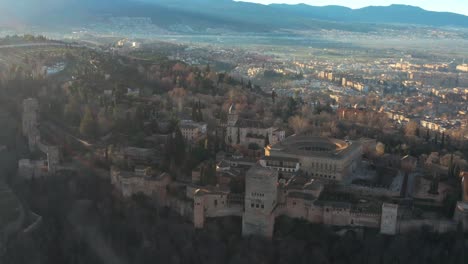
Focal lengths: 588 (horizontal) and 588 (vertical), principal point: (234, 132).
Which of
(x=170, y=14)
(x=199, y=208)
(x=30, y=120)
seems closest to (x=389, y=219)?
(x=199, y=208)

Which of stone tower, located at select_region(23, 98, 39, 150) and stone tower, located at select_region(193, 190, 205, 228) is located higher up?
stone tower, located at select_region(23, 98, 39, 150)

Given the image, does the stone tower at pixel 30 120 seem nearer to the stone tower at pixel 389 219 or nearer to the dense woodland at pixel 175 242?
the dense woodland at pixel 175 242

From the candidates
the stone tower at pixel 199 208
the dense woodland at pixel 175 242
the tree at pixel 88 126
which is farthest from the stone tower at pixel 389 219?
the tree at pixel 88 126

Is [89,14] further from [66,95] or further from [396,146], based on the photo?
[396,146]

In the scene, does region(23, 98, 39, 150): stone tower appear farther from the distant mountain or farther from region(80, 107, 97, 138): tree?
the distant mountain

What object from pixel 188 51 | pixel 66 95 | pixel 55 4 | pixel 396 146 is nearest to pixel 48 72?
pixel 66 95

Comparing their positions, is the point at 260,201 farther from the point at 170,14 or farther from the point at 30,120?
the point at 170,14

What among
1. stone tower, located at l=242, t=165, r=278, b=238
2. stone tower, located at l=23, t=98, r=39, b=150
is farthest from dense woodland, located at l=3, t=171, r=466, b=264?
stone tower, located at l=23, t=98, r=39, b=150
